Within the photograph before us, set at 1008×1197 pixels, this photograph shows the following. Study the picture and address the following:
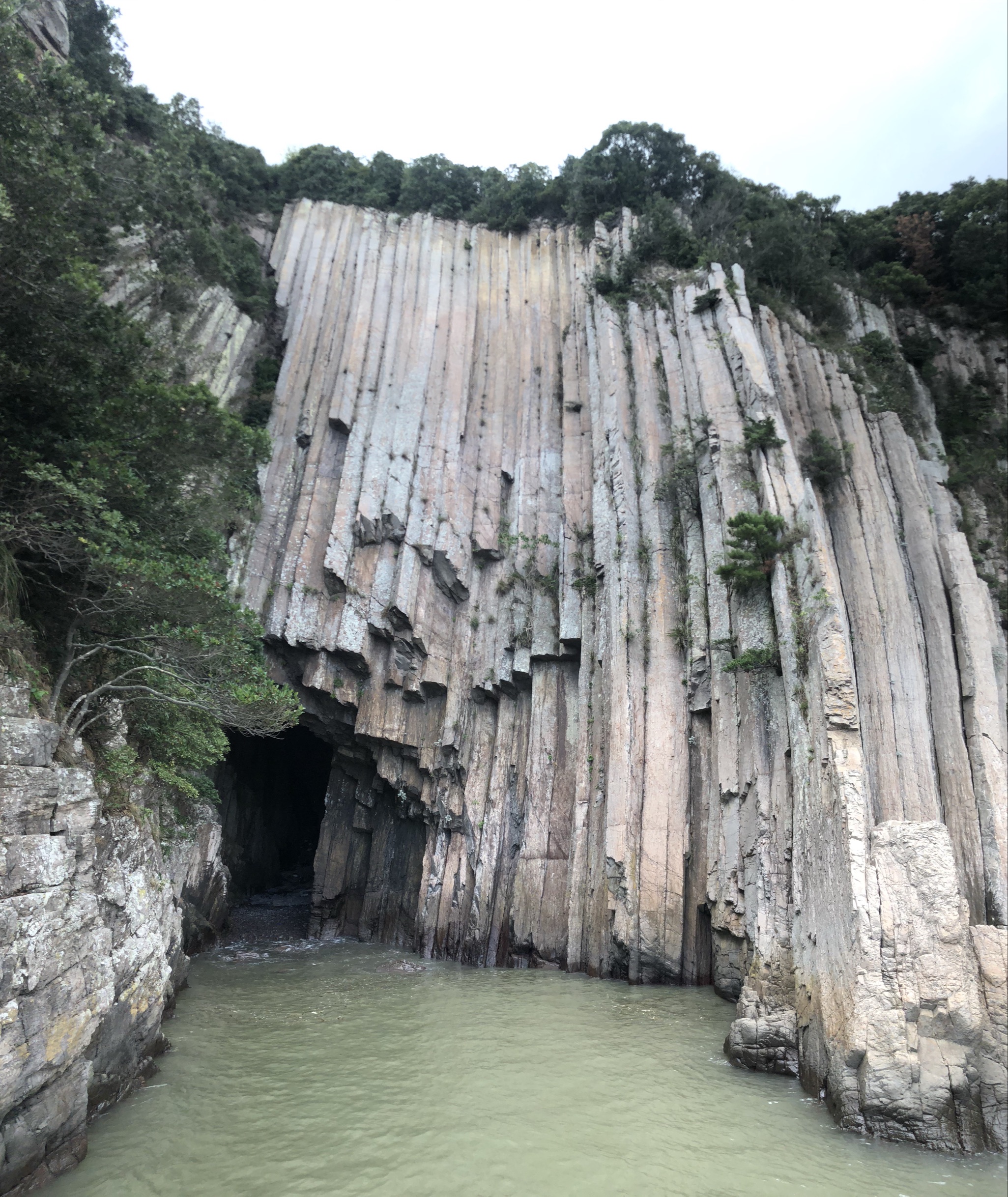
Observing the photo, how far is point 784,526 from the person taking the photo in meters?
13.7

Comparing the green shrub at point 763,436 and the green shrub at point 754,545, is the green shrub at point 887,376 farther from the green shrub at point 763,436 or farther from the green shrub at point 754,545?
the green shrub at point 754,545

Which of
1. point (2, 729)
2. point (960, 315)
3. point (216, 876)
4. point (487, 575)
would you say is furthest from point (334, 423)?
point (960, 315)

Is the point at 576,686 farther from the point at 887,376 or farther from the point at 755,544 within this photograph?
the point at 887,376

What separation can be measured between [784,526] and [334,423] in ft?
48.1

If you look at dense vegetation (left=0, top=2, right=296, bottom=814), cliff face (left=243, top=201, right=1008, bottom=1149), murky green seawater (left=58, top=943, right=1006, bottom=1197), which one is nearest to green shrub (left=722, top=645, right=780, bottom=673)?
cliff face (left=243, top=201, right=1008, bottom=1149)

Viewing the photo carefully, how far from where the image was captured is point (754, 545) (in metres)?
13.8

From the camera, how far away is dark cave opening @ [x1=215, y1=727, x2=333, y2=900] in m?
22.8

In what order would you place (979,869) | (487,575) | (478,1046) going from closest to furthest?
(478,1046) < (979,869) < (487,575)

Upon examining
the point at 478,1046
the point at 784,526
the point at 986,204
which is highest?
the point at 986,204

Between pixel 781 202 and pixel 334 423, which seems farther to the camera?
pixel 781 202

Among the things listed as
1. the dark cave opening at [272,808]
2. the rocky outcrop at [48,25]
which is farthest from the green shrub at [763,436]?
the rocky outcrop at [48,25]

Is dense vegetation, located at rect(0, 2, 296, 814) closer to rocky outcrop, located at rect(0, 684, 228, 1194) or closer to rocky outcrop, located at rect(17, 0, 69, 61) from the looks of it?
rocky outcrop, located at rect(0, 684, 228, 1194)

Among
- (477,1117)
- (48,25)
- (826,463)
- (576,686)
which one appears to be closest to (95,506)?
(477,1117)

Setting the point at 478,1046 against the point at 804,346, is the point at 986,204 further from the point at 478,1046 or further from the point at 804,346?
the point at 478,1046
